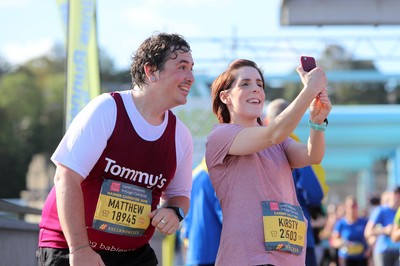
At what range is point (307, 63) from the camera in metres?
4.53

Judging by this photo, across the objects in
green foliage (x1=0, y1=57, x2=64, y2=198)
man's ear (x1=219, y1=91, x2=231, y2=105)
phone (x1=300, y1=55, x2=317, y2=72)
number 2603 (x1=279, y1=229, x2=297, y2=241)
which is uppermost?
green foliage (x1=0, y1=57, x2=64, y2=198)

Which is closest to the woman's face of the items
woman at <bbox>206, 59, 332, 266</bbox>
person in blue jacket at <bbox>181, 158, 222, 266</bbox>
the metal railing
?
woman at <bbox>206, 59, 332, 266</bbox>

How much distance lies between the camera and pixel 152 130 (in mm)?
4551

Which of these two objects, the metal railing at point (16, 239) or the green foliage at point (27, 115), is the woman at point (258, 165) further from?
the green foliage at point (27, 115)

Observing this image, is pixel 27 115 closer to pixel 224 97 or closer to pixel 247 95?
pixel 224 97

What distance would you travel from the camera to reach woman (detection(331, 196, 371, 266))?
16.8 meters

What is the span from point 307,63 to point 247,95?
0.40 metres

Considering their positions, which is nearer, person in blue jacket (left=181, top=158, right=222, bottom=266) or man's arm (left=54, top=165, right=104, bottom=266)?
man's arm (left=54, top=165, right=104, bottom=266)

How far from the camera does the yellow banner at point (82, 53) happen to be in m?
9.03

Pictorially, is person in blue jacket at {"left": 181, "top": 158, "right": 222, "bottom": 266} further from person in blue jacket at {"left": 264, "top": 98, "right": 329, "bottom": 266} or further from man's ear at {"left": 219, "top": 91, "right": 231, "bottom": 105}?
man's ear at {"left": 219, "top": 91, "right": 231, "bottom": 105}

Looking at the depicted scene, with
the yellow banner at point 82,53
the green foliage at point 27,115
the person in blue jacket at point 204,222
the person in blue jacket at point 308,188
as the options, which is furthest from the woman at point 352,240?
the green foliage at point 27,115

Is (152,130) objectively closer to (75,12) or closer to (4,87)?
(75,12)

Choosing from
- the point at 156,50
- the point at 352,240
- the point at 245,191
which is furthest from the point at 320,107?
the point at 352,240

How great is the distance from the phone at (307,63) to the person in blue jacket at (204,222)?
3009mm
